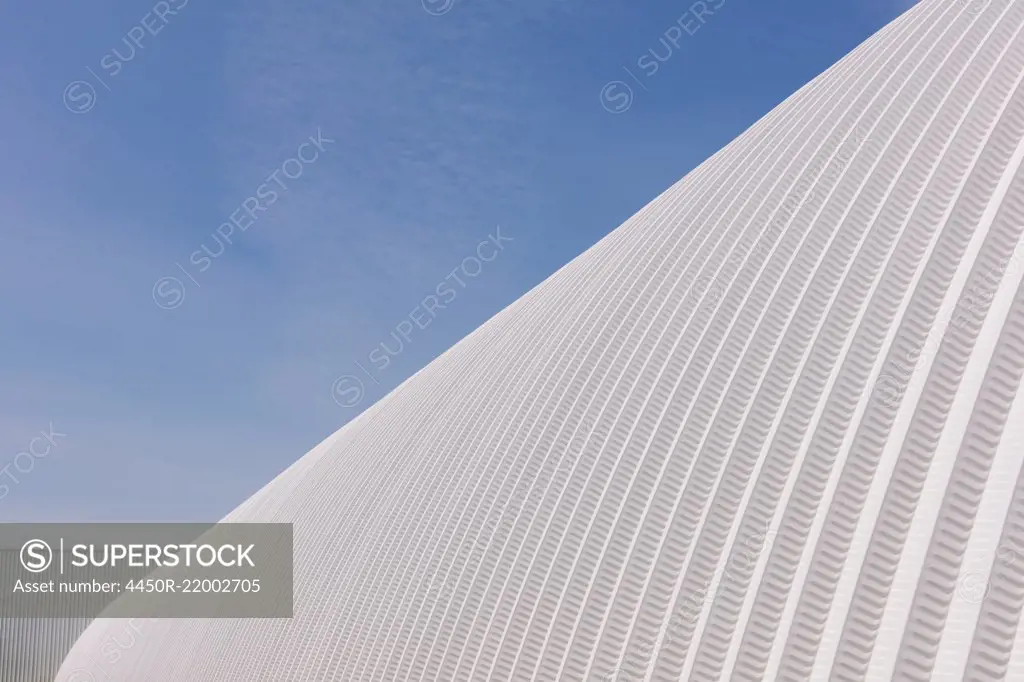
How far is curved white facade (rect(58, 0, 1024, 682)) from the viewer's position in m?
6.71

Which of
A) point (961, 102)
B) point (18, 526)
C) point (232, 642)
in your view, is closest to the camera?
point (961, 102)

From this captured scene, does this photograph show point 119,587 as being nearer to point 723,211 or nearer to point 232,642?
point 232,642

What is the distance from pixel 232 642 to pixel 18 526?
126ft

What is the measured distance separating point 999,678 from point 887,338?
11.4 ft

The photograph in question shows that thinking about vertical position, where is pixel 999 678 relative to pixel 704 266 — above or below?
below

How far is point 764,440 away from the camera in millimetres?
9117

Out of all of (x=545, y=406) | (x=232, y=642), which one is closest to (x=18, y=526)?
(x=232, y=642)

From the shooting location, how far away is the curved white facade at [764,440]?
6711mm

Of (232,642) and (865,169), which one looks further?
(232,642)

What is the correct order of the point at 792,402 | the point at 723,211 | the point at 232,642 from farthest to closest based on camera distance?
the point at 232,642
the point at 723,211
the point at 792,402

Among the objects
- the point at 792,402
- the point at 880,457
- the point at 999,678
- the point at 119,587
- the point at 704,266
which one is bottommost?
the point at 999,678

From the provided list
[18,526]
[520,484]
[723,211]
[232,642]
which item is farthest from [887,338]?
[18,526]

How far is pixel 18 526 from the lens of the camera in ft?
173

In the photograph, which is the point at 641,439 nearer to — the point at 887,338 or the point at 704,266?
the point at 704,266
